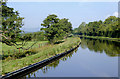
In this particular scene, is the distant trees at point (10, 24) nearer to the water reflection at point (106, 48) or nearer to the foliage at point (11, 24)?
the foliage at point (11, 24)

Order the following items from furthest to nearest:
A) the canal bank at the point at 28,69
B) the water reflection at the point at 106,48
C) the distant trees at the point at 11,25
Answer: the water reflection at the point at 106,48 → the distant trees at the point at 11,25 → the canal bank at the point at 28,69

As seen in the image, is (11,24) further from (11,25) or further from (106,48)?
(106,48)

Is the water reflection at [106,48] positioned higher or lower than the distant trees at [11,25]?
lower

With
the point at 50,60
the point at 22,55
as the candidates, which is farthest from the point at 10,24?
the point at 50,60

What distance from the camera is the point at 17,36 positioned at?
735 inches

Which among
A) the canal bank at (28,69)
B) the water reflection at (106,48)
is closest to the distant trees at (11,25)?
the canal bank at (28,69)

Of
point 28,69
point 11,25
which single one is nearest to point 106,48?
point 28,69

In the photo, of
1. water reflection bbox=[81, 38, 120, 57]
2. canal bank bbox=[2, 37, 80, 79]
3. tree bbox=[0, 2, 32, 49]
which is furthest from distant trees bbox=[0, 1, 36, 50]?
water reflection bbox=[81, 38, 120, 57]

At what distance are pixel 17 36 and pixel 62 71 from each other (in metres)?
9.23

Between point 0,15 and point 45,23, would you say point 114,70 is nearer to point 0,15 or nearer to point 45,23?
point 0,15

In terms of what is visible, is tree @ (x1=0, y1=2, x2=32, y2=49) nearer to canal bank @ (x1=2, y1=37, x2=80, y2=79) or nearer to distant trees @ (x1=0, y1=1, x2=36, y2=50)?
distant trees @ (x1=0, y1=1, x2=36, y2=50)

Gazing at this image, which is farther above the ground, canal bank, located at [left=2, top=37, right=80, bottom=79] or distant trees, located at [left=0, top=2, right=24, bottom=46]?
distant trees, located at [left=0, top=2, right=24, bottom=46]

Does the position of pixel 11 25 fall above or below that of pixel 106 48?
above

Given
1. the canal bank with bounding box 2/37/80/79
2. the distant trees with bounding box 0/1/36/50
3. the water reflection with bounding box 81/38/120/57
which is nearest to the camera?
the canal bank with bounding box 2/37/80/79
